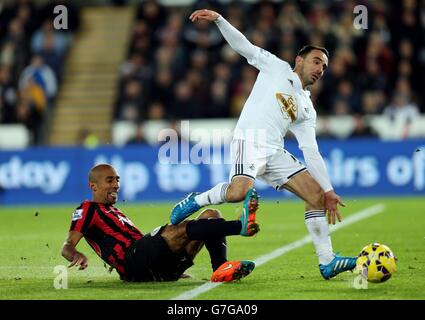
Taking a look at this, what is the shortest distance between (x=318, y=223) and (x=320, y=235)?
11 cm

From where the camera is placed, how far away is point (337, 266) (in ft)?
29.0

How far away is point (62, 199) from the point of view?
60.7 ft

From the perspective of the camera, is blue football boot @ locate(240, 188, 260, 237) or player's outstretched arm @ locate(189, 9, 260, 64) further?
player's outstretched arm @ locate(189, 9, 260, 64)

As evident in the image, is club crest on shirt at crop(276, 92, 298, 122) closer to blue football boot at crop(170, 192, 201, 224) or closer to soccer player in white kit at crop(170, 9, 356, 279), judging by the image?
soccer player in white kit at crop(170, 9, 356, 279)

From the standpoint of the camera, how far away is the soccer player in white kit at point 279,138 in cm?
906

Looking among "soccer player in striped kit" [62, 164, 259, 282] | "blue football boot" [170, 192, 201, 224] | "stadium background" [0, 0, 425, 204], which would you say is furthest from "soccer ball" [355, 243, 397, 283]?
"stadium background" [0, 0, 425, 204]

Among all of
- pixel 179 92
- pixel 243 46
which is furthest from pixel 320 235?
pixel 179 92

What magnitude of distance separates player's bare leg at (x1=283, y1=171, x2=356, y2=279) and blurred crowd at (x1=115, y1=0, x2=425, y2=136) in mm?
10234

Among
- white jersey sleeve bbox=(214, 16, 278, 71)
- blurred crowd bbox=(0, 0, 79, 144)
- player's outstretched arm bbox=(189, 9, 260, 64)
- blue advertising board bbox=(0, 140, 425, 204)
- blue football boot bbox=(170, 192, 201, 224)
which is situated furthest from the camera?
blurred crowd bbox=(0, 0, 79, 144)

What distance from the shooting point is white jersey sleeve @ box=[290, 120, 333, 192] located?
367 inches

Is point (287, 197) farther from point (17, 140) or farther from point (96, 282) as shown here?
point (96, 282)

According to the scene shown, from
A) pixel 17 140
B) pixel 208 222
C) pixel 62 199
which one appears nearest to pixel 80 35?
pixel 17 140

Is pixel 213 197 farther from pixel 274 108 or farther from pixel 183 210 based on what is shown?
pixel 274 108
